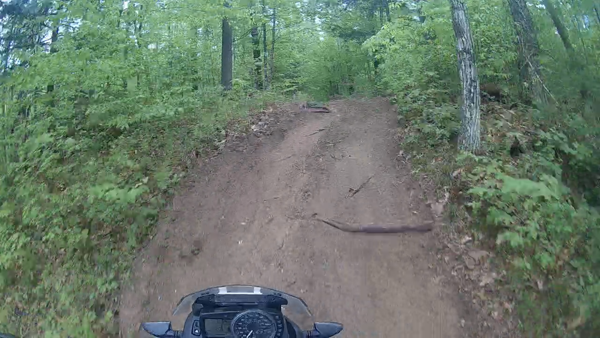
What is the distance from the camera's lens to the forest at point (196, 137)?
5816 millimetres

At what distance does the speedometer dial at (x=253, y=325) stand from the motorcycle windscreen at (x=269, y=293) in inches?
9.5

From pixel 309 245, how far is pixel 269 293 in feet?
11.6

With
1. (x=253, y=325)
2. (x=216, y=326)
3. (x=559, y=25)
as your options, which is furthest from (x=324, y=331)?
(x=559, y=25)

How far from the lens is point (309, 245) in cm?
683

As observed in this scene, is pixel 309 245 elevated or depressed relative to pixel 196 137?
depressed

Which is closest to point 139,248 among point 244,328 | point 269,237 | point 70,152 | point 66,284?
point 66,284

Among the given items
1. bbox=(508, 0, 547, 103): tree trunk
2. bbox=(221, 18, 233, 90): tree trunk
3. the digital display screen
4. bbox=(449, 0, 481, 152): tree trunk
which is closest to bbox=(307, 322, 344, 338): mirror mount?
the digital display screen

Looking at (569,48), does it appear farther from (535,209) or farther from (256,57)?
(256,57)

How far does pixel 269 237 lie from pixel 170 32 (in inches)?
339

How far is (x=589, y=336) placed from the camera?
4641 mm

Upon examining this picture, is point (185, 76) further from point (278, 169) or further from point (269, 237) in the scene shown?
point (269, 237)

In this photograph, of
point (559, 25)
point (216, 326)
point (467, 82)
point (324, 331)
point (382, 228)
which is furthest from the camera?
point (559, 25)

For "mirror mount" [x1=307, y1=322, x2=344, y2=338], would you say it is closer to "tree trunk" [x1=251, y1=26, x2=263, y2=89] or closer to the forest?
the forest

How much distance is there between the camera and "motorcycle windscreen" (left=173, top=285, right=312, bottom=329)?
10.8 feet
